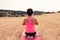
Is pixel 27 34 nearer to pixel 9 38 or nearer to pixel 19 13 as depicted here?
pixel 9 38

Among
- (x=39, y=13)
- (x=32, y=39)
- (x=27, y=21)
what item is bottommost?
(x=39, y=13)

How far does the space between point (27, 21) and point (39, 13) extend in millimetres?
34055

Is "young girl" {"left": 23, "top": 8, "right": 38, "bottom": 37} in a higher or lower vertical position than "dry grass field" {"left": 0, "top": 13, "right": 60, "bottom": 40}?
higher

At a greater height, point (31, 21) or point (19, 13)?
point (31, 21)

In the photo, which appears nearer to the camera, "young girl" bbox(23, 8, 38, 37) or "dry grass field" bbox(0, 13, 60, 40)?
"young girl" bbox(23, 8, 38, 37)

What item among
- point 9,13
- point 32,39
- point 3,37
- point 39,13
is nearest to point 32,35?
point 32,39

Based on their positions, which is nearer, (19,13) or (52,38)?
(52,38)

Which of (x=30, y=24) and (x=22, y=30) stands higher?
(x=30, y=24)

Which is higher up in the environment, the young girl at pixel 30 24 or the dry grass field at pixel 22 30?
the young girl at pixel 30 24

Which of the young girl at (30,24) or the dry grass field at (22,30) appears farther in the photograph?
the dry grass field at (22,30)

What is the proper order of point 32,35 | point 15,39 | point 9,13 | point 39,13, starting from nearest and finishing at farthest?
point 32,35 → point 15,39 → point 9,13 → point 39,13

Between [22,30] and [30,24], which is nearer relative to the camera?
[30,24]

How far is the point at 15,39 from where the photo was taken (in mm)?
14695

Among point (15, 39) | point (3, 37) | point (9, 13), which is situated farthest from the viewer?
point (9, 13)
